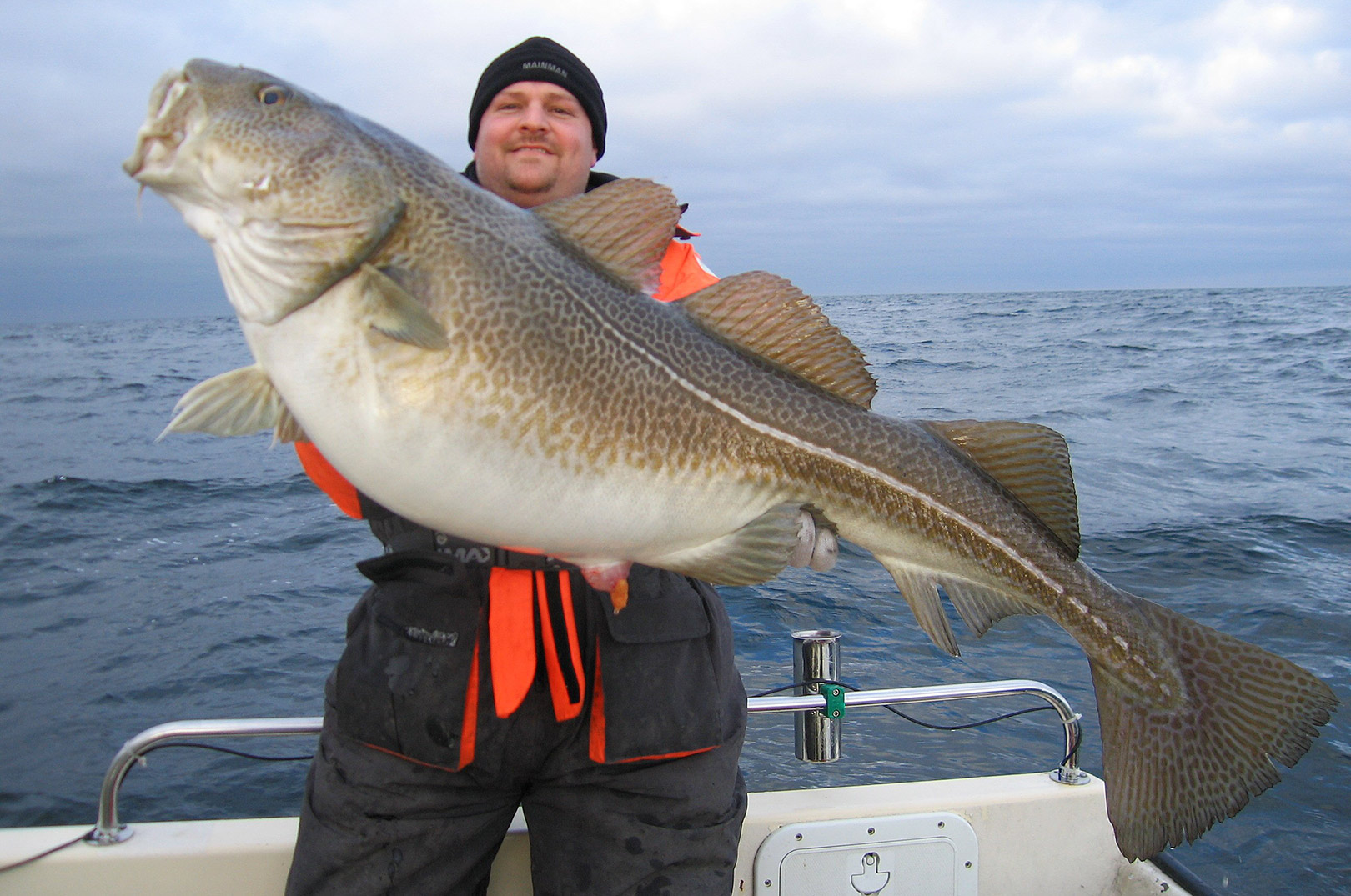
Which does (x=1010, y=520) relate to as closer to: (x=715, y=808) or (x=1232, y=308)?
(x=715, y=808)

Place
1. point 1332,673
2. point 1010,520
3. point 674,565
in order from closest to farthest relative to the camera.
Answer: point 674,565
point 1010,520
point 1332,673

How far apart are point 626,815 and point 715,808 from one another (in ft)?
0.84

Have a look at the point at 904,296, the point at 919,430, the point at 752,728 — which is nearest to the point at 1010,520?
the point at 919,430

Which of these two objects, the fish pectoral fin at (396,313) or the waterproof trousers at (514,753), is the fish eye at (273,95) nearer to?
the fish pectoral fin at (396,313)

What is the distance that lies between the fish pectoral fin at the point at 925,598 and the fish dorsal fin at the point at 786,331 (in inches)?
18.8

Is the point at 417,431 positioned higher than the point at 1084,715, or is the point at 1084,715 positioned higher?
the point at 417,431

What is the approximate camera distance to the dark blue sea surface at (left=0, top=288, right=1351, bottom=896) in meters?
5.72

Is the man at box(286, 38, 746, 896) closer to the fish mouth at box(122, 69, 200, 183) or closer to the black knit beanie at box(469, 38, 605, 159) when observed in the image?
the fish mouth at box(122, 69, 200, 183)

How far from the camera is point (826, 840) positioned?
127 inches

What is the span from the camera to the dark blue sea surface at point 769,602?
225 inches

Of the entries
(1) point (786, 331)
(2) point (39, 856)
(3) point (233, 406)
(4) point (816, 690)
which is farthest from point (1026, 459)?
(2) point (39, 856)

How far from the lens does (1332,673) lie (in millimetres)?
6703

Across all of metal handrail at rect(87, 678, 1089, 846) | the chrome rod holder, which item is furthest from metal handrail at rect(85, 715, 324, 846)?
the chrome rod holder

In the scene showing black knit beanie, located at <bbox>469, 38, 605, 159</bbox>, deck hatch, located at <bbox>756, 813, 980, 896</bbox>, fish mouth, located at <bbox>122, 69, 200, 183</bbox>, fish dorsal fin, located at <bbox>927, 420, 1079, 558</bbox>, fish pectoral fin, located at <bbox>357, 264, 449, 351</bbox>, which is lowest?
deck hatch, located at <bbox>756, 813, 980, 896</bbox>
